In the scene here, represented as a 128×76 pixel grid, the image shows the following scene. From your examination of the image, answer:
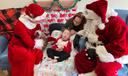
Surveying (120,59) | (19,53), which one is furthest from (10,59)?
(120,59)

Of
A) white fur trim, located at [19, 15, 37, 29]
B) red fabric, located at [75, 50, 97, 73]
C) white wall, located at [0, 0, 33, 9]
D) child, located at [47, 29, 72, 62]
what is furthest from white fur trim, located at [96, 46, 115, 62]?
white wall, located at [0, 0, 33, 9]

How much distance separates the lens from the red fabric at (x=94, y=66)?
1.65 m

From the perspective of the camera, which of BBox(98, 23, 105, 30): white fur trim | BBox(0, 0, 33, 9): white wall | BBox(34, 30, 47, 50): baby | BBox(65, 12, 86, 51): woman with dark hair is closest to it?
BBox(98, 23, 105, 30): white fur trim

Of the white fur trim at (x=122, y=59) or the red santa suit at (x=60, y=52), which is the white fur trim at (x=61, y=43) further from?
the white fur trim at (x=122, y=59)

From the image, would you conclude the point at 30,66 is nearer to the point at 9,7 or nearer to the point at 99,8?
the point at 99,8

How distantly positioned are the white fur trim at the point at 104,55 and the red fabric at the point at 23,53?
1.89 ft

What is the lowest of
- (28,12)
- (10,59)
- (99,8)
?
(10,59)

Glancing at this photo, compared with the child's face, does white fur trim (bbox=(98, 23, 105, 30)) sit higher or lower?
higher

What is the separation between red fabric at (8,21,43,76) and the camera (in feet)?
6.23

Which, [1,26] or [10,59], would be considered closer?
[10,59]

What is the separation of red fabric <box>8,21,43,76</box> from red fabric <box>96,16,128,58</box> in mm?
675

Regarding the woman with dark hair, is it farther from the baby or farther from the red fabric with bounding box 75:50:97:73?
the baby

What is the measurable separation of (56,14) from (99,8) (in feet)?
2.54

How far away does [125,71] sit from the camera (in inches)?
71.0
